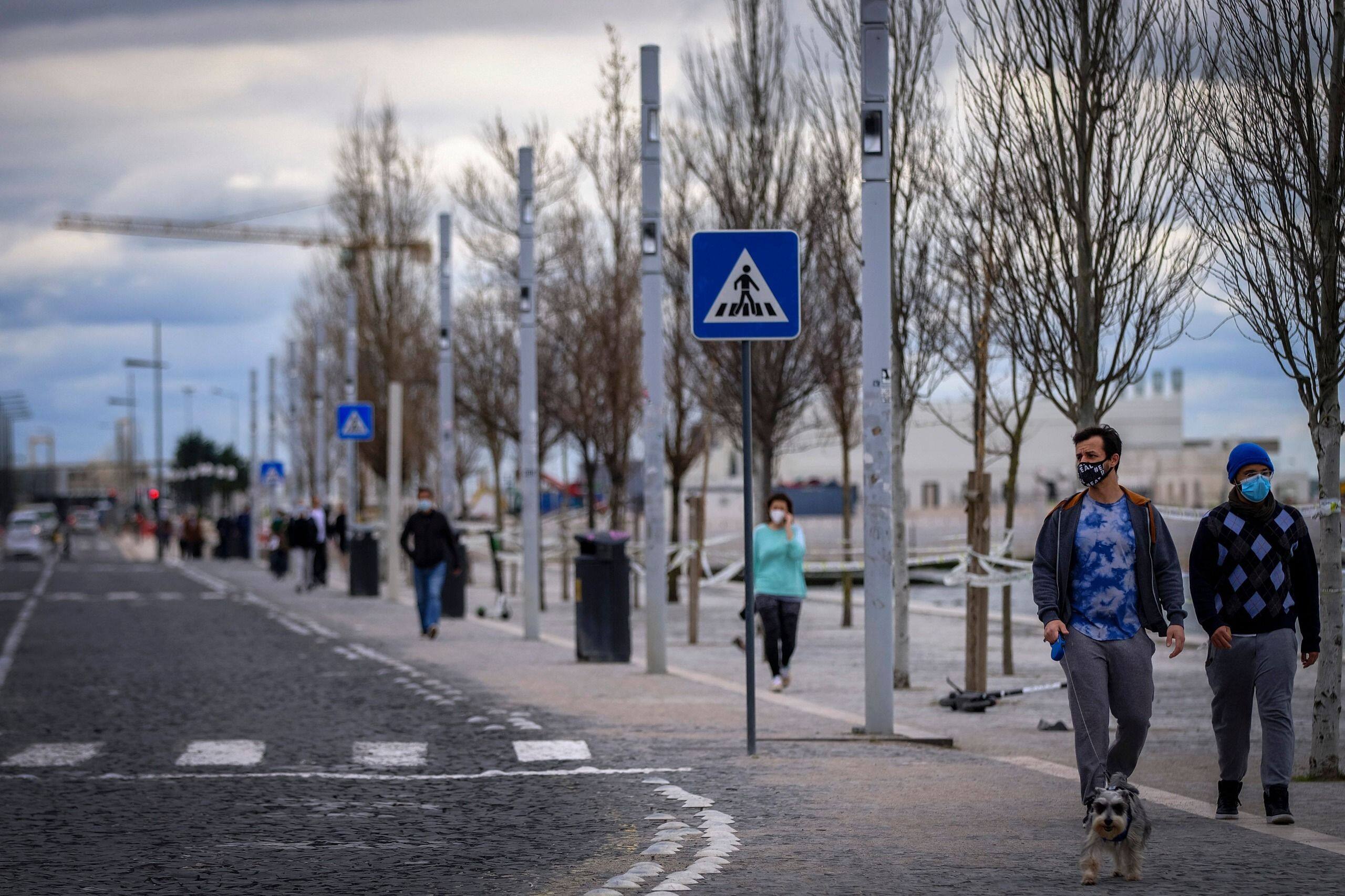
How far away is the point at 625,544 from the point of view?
20203mm

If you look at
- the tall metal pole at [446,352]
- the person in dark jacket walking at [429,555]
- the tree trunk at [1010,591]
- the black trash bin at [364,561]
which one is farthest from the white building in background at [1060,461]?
the tree trunk at [1010,591]

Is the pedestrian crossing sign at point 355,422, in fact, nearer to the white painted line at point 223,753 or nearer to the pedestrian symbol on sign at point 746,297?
the white painted line at point 223,753

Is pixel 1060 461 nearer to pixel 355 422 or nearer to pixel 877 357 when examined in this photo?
pixel 355 422

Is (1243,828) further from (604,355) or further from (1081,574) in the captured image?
(604,355)

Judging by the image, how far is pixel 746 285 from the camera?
1218 centimetres

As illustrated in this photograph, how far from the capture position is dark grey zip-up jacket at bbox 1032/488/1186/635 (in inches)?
328

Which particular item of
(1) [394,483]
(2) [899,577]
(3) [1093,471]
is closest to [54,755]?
(3) [1093,471]

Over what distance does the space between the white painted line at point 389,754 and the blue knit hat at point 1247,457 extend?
207 inches

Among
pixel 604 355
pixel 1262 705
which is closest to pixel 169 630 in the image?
pixel 604 355

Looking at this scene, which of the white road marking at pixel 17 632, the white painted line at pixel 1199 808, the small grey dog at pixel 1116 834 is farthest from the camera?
the white road marking at pixel 17 632

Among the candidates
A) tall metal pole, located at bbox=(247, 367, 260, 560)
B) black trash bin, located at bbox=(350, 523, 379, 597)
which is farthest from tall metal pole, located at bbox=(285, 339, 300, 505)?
black trash bin, located at bbox=(350, 523, 379, 597)

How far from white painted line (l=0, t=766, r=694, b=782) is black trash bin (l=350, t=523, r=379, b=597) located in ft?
87.5

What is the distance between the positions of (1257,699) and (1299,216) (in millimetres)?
3052

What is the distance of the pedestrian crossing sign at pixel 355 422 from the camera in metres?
35.3
